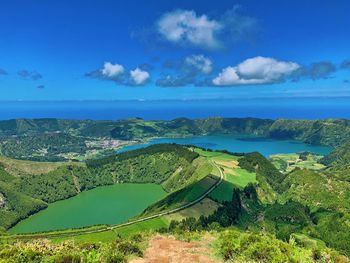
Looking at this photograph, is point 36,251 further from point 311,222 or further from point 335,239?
point 311,222

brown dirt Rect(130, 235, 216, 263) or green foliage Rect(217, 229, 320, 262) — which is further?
green foliage Rect(217, 229, 320, 262)

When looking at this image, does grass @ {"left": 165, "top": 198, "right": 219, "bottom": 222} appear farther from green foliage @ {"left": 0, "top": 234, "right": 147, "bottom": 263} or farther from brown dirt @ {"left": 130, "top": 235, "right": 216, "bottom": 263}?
green foliage @ {"left": 0, "top": 234, "right": 147, "bottom": 263}

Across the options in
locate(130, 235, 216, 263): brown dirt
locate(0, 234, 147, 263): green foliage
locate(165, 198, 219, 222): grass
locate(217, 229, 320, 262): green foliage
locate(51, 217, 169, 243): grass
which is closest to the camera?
locate(0, 234, 147, 263): green foliage

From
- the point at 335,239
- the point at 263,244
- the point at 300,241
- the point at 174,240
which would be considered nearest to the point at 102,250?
the point at 174,240

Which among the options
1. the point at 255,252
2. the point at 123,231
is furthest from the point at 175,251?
the point at 123,231

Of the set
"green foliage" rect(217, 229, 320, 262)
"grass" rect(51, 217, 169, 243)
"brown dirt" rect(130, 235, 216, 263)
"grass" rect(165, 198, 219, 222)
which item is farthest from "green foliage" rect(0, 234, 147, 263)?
"grass" rect(165, 198, 219, 222)

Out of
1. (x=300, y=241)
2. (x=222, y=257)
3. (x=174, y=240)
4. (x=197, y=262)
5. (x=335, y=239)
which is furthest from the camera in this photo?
(x=335, y=239)

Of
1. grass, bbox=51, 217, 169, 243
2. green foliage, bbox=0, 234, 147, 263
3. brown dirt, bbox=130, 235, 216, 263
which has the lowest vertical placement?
grass, bbox=51, 217, 169, 243

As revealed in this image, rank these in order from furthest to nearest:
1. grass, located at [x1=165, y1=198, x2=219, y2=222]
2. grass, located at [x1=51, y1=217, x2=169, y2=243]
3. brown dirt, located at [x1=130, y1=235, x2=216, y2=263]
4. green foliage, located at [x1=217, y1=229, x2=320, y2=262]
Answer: grass, located at [x1=165, y1=198, x2=219, y2=222] → grass, located at [x1=51, y1=217, x2=169, y2=243] → green foliage, located at [x1=217, y1=229, x2=320, y2=262] → brown dirt, located at [x1=130, y1=235, x2=216, y2=263]
